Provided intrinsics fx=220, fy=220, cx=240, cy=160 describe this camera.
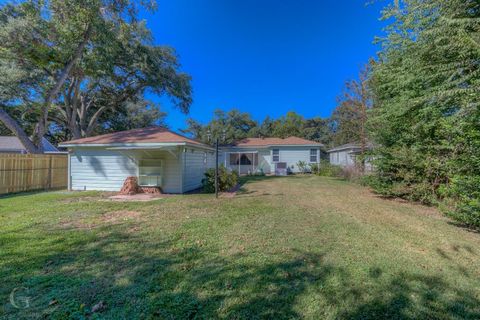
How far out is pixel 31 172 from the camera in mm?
9859

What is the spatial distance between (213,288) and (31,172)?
460 inches

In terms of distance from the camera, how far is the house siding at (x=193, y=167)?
9.75 meters

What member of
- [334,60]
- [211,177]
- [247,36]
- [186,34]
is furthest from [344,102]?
[186,34]

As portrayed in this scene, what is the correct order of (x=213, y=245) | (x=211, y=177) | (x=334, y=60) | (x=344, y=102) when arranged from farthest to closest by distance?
(x=334, y=60)
(x=344, y=102)
(x=211, y=177)
(x=213, y=245)

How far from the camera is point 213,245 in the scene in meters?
3.74

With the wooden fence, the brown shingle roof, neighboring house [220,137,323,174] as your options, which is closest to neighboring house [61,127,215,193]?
the wooden fence

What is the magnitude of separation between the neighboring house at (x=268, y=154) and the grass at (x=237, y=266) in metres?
14.2

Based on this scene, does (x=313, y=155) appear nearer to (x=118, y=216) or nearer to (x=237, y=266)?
(x=118, y=216)

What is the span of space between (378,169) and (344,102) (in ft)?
22.3

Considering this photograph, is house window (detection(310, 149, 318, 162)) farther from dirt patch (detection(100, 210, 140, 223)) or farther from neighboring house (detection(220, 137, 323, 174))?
dirt patch (detection(100, 210, 140, 223))

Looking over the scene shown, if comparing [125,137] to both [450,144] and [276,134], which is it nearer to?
[450,144]

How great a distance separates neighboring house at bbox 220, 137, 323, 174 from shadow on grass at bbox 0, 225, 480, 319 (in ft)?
54.2

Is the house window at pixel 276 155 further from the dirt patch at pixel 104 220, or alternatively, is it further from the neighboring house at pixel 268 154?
the dirt patch at pixel 104 220

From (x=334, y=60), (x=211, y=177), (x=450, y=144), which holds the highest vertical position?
(x=334, y=60)
